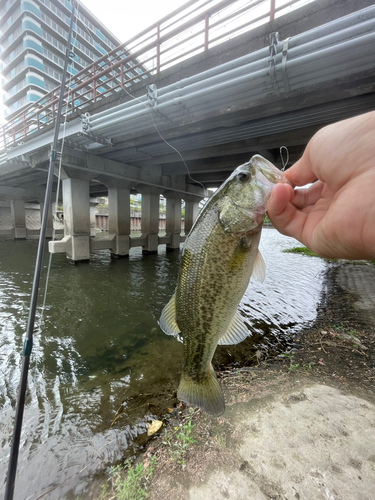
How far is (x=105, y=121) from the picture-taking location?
339 inches

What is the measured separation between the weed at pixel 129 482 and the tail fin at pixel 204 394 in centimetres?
109

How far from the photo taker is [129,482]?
235 centimetres

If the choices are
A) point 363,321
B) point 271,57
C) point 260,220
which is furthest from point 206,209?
point 363,321

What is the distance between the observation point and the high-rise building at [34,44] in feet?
148

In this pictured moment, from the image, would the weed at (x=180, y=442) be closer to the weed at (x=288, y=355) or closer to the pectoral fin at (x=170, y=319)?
the pectoral fin at (x=170, y=319)

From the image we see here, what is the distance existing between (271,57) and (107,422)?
798 cm

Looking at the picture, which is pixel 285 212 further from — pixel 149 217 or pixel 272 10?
pixel 149 217

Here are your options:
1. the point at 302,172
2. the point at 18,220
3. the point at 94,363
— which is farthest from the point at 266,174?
the point at 18,220

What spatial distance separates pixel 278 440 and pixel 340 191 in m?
2.85

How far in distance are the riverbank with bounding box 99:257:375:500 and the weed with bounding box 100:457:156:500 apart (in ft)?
0.17

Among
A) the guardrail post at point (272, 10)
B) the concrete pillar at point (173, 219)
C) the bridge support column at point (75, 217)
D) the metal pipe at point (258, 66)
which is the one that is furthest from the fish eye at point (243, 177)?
the concrete pillar at point (173, 219)

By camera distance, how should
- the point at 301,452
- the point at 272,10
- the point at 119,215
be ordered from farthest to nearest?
1. the point at 119,215
2. the point at 272,10
3. the point at 301,452

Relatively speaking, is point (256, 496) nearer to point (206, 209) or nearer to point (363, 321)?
point (206, 209)

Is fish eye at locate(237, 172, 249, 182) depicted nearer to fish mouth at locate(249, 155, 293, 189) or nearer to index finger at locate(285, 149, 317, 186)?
fish mouth at locate(249, 155, 293, 189)
